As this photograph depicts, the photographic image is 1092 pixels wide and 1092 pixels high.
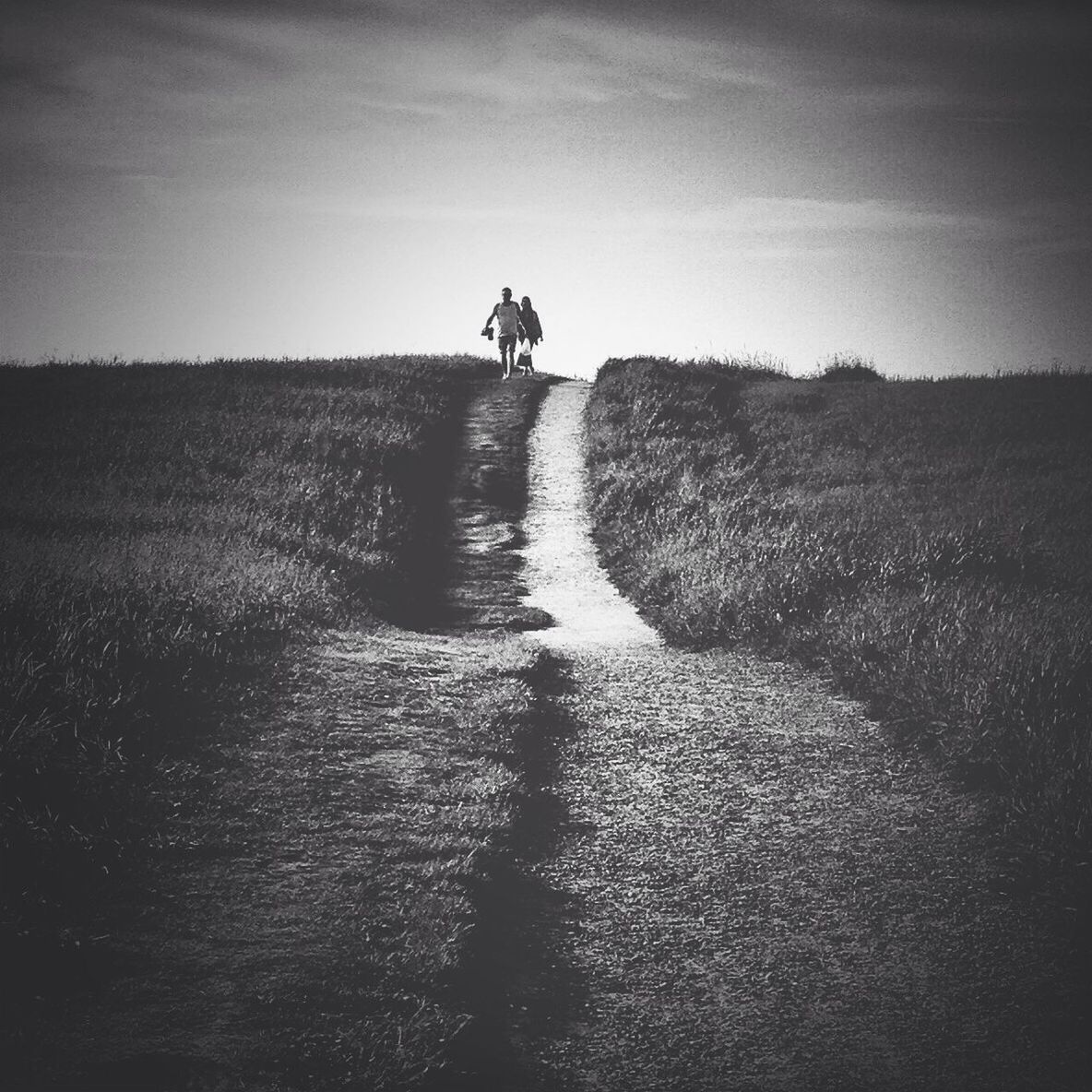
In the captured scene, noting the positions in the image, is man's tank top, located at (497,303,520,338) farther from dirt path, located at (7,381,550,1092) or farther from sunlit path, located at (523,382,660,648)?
dirt path, located at (7,381,550,1092)

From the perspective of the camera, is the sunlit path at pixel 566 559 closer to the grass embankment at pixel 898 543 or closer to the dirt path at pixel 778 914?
the grass embankment at pixel 898 543

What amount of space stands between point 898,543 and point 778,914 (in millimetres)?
8209

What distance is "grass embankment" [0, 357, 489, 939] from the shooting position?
19.7 feet

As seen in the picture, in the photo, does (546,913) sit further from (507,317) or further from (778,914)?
(507,317)

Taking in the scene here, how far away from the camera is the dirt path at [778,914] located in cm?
424

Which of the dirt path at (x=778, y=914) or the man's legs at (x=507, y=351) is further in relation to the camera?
the man's legs at (x=507, y=351)

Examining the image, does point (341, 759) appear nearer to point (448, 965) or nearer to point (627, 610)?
point (448, 965)

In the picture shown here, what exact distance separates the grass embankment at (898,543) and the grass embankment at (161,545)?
434 cm

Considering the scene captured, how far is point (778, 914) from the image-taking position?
5.32m

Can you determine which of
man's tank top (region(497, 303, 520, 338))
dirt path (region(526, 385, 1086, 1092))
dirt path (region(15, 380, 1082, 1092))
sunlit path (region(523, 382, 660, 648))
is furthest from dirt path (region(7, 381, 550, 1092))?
man's tank top (region(497, 303, 520, 338))

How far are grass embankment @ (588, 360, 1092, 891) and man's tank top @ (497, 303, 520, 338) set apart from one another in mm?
3257

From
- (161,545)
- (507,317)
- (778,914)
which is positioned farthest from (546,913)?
(507,317)

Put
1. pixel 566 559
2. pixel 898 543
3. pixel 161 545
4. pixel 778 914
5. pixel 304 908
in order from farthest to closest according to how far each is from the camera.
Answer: pixel 566 559
pixel 898 543
pixel 161 545
pixel 778 914
pixel 304 908

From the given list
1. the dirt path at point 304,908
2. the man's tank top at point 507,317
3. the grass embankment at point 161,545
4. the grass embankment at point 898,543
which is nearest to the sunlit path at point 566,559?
the grass embankment at point 898,543
